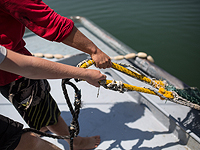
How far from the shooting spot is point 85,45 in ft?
3.47

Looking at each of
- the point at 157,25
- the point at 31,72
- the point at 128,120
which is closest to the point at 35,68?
the point at 31,72

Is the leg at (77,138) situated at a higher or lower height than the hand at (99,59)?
lower

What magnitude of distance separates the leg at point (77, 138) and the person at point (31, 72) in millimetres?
286

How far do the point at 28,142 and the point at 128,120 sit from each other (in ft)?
3.56

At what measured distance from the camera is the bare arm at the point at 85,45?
1005 millimetres

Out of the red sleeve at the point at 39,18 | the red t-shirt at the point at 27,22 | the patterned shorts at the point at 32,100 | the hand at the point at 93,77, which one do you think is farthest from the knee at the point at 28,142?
the red sleeve at the point at 39,18

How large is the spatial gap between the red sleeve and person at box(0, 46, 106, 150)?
0.71ft

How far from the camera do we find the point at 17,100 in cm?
111

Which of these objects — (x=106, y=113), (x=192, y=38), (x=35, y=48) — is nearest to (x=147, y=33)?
(x=192, y=38)

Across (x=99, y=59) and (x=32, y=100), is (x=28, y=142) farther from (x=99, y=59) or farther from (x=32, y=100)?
(x=99, y=59)

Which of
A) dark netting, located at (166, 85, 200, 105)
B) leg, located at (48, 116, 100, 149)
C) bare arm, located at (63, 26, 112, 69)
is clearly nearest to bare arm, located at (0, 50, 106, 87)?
bare arm, located at (63, 26, 112, 69)

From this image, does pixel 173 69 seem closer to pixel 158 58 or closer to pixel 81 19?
pixel 158 58

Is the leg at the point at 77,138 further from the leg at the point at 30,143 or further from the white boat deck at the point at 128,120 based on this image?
the leg at the point at 30,143

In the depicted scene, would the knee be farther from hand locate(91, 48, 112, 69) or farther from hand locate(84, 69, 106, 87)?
hand locate(91, 48, 112, 69)
